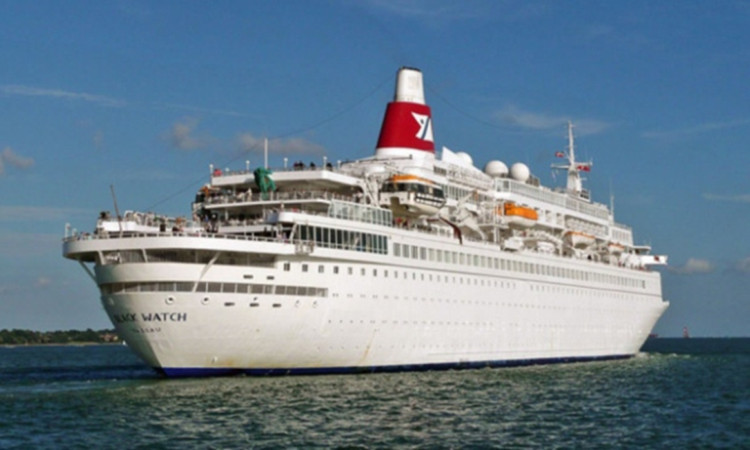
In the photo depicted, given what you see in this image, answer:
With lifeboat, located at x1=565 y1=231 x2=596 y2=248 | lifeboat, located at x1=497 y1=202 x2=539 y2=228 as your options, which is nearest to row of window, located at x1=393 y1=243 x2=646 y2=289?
lifeboat, located at x1=565 y1=231 x2=596 y2=248

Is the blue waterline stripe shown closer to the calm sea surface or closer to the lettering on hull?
the calm sea surface

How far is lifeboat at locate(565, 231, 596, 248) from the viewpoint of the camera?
225 ft

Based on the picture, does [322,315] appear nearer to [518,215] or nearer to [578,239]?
[518,215]

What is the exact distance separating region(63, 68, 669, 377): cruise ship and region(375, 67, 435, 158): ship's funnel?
0.10 meters

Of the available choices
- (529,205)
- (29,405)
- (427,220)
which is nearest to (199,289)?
(29,405)

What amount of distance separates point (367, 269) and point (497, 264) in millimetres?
13394

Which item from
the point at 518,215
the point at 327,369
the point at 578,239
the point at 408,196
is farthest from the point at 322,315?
the point at 578,239

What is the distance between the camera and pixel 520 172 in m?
66.6

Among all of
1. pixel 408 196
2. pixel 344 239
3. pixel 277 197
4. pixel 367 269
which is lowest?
pixel 367 269

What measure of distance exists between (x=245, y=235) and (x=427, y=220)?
14832 millimetres

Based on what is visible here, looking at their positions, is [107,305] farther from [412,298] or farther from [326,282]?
[412,298]

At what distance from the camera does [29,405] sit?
3525 centimetres

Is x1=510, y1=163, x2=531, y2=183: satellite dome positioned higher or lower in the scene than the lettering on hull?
higher

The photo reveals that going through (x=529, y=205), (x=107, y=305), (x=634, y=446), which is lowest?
(x=634, y=446)
